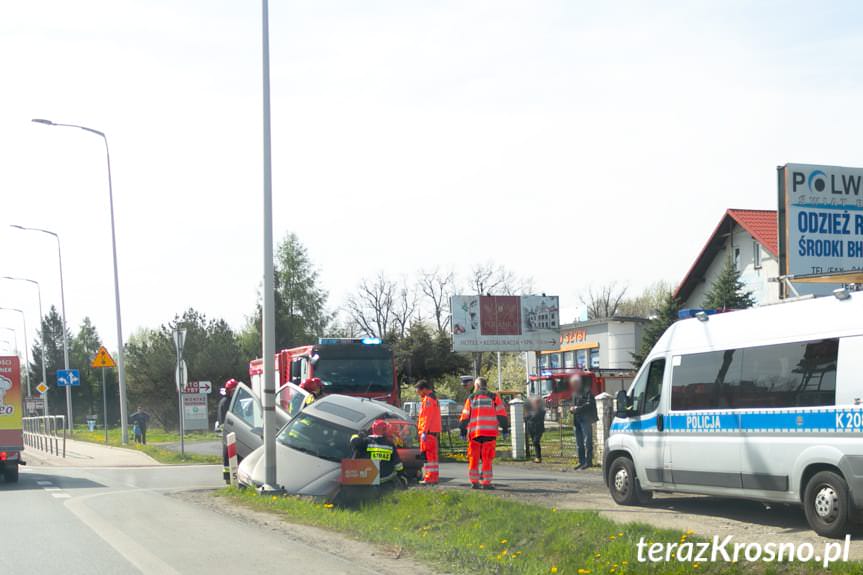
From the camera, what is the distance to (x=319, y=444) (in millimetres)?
15883

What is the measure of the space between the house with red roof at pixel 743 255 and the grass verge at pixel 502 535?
36.6 meters

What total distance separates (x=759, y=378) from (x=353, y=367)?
16.4 meters

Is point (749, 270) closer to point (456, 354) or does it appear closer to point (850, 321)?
point (456, 354)

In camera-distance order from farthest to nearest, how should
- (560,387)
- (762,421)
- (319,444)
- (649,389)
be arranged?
(560,387), (319,444), (649,389), (762,421)

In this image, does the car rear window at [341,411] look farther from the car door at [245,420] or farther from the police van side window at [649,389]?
the police van side window at [649,389]

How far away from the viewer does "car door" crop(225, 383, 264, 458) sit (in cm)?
1897

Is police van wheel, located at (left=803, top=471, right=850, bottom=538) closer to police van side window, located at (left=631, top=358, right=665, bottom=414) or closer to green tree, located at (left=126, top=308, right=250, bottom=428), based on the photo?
police van side window, located at (left=631, top=358, right=665, bottom=414)

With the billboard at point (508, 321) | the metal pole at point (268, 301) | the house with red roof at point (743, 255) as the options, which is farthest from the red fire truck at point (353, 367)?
the house with red roof at point (743, 255)

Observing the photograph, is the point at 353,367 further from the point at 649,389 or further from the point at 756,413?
the point at 756,413

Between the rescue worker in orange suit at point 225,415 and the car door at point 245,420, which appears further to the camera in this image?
the rescue worker in orange suit at point 225,415

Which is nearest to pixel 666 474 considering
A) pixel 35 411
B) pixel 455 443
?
pixel 455 443

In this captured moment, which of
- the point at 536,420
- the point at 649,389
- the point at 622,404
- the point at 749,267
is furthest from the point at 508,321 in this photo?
the point at 649,389

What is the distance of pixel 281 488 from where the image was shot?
649 inches

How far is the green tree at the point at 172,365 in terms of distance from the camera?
63.4m
